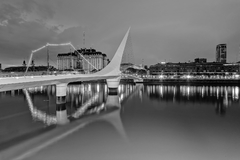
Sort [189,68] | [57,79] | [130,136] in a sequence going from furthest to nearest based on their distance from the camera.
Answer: [189,68] < [57,79] < [130,136]

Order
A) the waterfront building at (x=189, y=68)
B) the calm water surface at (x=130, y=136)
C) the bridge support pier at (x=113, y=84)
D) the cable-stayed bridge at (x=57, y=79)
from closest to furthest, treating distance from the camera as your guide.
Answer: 1. the calm water surface at (x=130, y=136)
2. the cable-stayed bridge at (x=57, y=79)
3. the bridge support pier at (x=113, y=84)
4. the waterfront building at (x=189, y=68)

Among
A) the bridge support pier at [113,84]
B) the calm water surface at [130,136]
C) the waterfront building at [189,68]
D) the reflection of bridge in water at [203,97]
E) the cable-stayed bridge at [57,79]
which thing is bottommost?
the calm water surface at [130,136]

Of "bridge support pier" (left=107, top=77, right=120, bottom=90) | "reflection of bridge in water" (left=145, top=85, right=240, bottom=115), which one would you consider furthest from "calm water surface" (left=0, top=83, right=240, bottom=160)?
"bridge support pier" (left=107, top=77, right=120, bottom=90)

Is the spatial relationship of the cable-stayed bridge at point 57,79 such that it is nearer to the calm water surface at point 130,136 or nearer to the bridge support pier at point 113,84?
the bridge support pier at point 113,84

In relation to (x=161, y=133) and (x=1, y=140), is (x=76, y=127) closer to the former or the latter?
(x=1, y=140)

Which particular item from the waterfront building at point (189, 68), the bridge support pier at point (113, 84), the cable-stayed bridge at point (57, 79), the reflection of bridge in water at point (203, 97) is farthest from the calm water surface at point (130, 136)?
the waterfront building at point (189, 68)

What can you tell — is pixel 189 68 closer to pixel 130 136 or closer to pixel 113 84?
pixel 113 84

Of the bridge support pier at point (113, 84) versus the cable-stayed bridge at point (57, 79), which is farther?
→ the bridge support pier at point (113, 84)

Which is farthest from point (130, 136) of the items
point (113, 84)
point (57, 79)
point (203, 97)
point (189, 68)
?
point (189, 68)

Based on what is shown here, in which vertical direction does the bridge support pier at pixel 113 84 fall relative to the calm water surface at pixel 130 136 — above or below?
above

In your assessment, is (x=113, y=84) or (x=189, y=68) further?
(x=189, y=68)

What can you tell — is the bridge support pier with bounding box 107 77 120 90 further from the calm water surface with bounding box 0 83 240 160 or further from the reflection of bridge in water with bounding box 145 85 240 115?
the calm water surface with bounding box 0 83 240 160

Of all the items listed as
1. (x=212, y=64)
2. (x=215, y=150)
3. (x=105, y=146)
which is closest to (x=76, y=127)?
(x=105, y=146)

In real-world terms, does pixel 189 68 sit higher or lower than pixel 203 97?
higher
